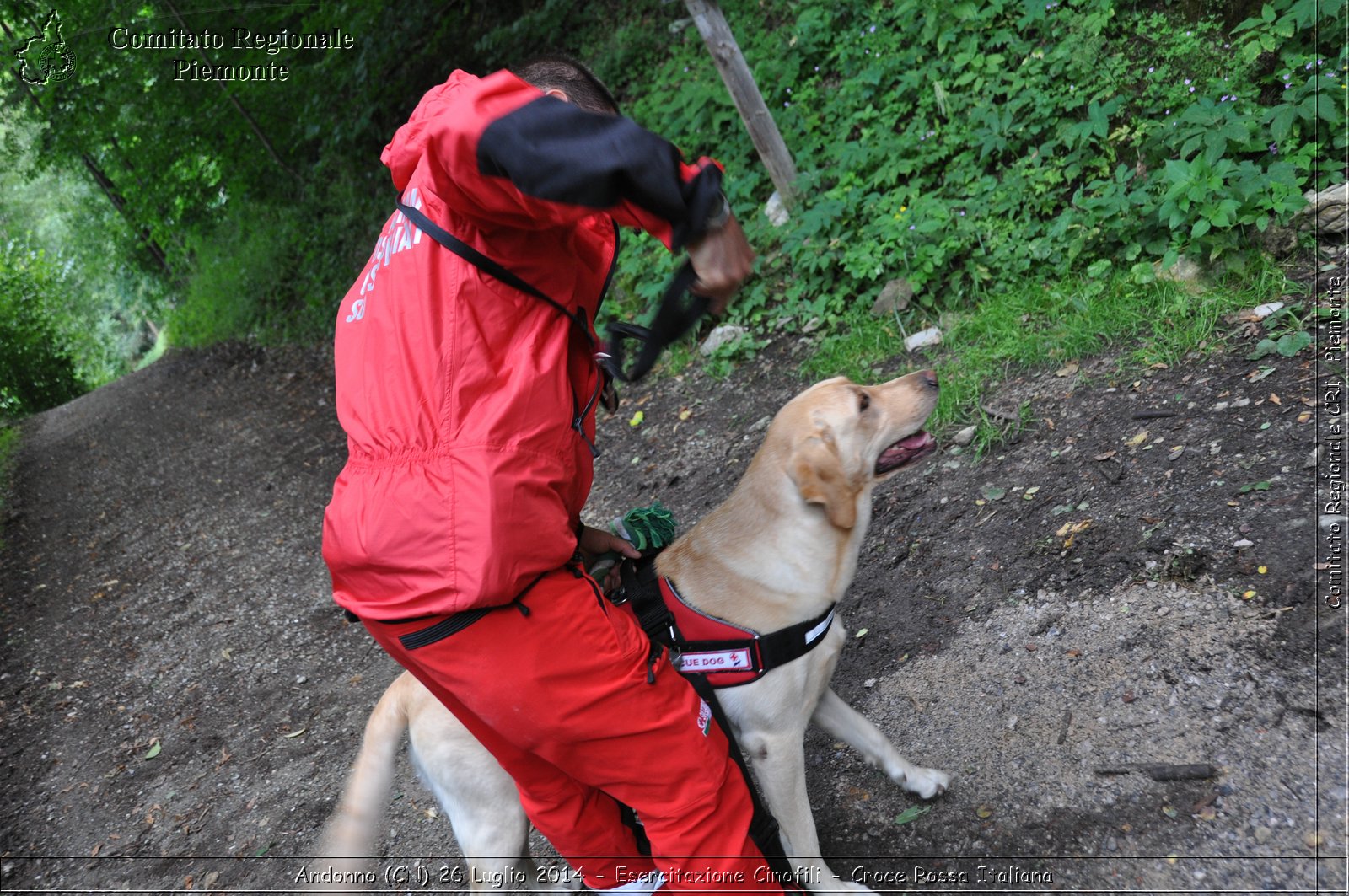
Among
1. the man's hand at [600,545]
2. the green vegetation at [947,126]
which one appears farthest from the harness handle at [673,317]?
the green vegetation at [947,126]

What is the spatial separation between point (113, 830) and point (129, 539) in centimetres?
443

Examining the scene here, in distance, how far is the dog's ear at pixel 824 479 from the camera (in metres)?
2.79

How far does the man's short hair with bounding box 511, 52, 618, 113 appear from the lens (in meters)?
2.45

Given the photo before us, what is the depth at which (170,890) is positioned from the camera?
4.00m

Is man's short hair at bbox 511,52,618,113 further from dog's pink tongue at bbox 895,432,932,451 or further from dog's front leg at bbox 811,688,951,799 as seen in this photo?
dog's front leg at bbox 811,688,951,799

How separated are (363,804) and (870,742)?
1.66 meters

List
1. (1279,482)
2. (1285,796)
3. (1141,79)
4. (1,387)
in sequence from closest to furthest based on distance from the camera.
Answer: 1. (1285,796)
2. (1279,482)
3. (1141,79)
4. (1,387)

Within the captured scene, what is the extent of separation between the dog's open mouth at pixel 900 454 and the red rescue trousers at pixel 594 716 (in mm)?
1127

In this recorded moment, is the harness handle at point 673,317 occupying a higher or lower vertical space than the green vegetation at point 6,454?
lower

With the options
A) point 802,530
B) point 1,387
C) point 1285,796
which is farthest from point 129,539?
point 1,387

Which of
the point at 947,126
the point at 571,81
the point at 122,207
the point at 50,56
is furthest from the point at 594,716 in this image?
the point at 122,207

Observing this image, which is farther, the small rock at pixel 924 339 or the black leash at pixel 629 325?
the small rock at pixel 924 339

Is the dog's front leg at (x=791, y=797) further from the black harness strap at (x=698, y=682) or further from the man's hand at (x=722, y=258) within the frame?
the man's hand at (x=722, y=258)

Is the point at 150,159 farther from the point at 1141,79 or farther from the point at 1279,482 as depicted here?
the point at 1279,482
